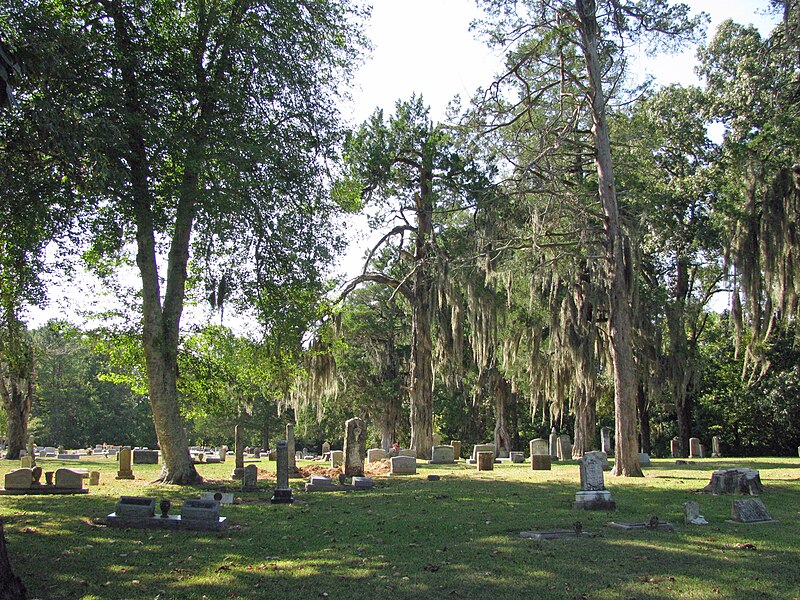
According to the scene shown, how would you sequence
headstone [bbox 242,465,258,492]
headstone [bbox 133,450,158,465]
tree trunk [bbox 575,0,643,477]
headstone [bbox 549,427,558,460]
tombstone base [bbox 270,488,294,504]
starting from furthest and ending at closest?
headstone [bbox 549,427,558,460] → headstone [bbox 133,450,158,465] → tree trunk [bbox 575,0,643,477] → headstone [bbox 242,465,258,492] → tombstone base [bbox 270,488,294,504]

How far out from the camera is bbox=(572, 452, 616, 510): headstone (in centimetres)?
1112

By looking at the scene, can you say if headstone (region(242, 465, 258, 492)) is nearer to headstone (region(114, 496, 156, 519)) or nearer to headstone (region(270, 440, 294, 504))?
headstone (region(270, 440, 294, 504))

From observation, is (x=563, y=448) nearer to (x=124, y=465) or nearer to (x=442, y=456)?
(x=442, y=456)

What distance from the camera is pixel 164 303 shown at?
16641 mm

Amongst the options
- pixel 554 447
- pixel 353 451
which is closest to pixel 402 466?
pixel 353 451

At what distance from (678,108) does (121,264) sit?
63.6ft

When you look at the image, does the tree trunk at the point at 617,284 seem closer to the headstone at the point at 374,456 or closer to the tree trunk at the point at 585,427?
the tree trunk at the point at 585,427

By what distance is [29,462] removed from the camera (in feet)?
66.8

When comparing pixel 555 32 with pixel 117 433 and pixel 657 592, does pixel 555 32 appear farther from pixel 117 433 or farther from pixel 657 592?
pixel 117 433

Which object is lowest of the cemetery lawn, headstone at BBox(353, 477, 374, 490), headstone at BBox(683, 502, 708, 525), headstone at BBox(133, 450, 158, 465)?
headstone at BBox(133, 450, 158, 465)

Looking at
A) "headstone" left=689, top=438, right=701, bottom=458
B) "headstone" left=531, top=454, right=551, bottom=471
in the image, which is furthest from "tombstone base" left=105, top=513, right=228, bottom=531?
"headstone" left=689, top=438, right=701, bottom=458

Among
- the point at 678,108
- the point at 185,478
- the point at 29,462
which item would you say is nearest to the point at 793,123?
the point at 678,108

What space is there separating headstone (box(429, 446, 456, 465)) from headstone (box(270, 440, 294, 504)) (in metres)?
11.5

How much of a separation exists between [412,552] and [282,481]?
6336mm
